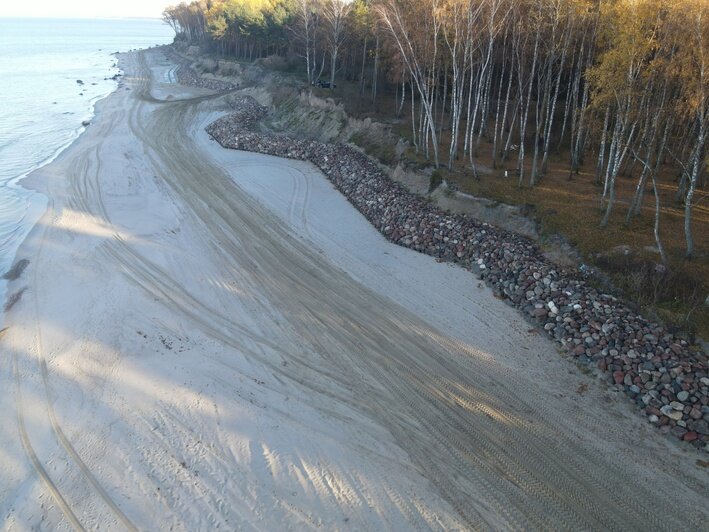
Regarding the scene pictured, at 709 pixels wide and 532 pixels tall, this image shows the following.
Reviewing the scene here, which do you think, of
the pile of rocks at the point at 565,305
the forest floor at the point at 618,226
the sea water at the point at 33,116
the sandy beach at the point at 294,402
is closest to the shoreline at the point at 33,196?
the sea water at the point at 33,116

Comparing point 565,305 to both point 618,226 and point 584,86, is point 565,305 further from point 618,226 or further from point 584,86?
point 584,86

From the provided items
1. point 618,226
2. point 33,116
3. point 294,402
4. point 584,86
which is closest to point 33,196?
point 294,402

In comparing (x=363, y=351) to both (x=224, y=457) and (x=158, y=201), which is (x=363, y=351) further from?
(x=158, y=201)

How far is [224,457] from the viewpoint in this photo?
1010cm

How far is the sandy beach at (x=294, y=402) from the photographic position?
9.13 m

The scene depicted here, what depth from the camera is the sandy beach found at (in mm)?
9133

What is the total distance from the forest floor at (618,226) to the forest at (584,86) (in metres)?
0.17

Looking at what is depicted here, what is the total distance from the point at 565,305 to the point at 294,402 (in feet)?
29.9

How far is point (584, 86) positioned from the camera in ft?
70.3

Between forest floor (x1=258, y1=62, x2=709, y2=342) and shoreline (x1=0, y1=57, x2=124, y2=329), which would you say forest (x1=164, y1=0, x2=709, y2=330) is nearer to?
forest floor (x1=258, y1=62, x2=709, y2=342)

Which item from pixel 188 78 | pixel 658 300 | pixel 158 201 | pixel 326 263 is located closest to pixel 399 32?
pixel 326 263

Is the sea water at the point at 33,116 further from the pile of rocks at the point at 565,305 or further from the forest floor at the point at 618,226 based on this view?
the forest floor at the point at 618,226

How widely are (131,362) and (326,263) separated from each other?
8157mm

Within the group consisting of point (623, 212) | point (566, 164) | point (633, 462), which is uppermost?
point (566, 164)
